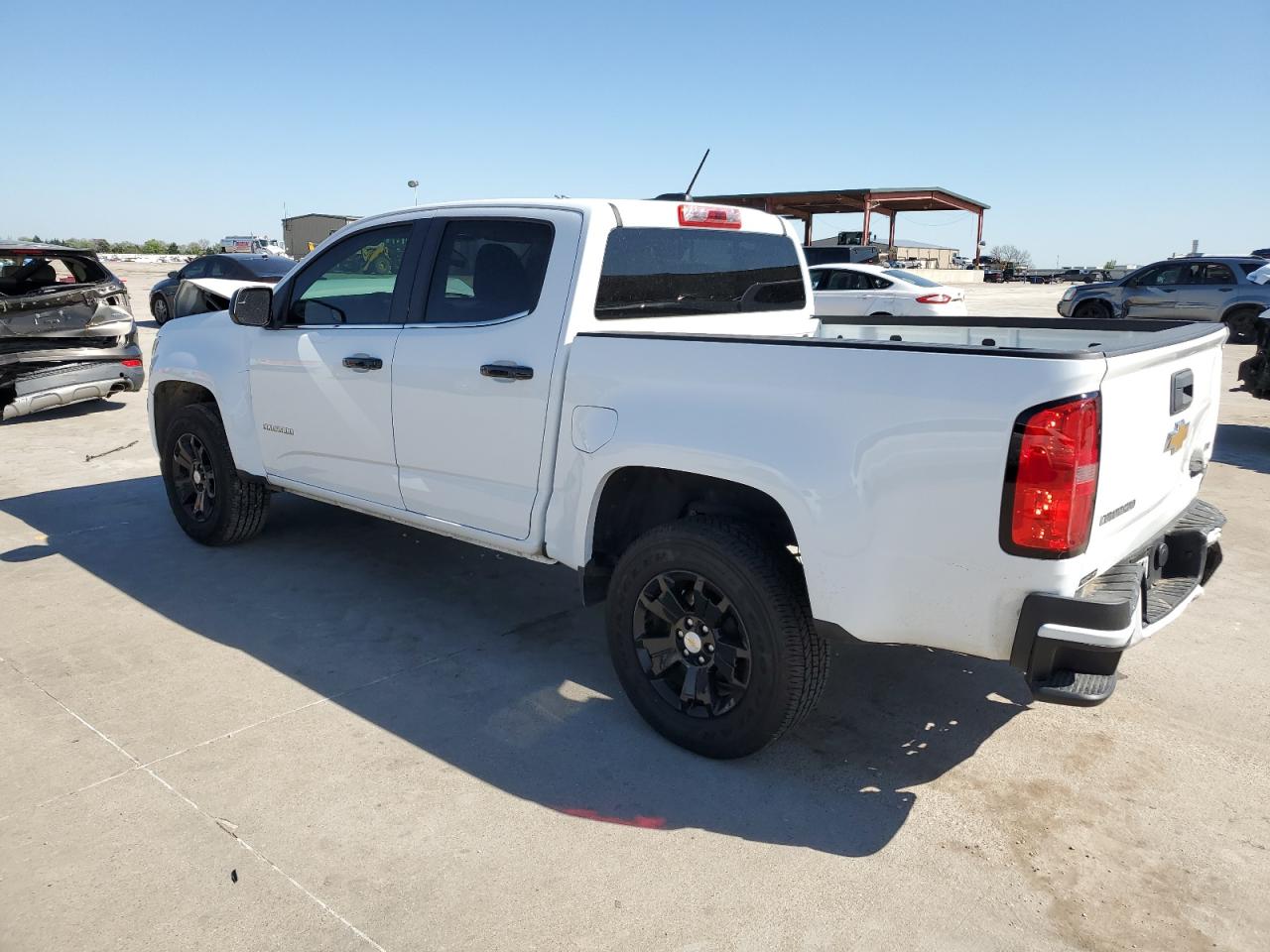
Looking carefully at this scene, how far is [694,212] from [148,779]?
118 inches

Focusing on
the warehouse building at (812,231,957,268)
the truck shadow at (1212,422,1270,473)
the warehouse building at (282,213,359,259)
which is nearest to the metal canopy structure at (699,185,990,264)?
the warehouse building at (812,231,957,268)

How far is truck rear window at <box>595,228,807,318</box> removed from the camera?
3.85m

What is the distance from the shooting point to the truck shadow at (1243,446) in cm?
803

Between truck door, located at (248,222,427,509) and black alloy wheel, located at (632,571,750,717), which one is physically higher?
truck door, located at (248,222,427,509)

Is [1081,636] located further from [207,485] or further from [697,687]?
[207,485]

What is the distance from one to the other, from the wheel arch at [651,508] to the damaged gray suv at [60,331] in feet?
25.7

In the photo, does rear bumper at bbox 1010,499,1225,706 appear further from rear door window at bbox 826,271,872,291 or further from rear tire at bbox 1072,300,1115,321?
rear tire at bbox 1072,300,1115,321

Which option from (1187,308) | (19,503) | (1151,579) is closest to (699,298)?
(1151,579)

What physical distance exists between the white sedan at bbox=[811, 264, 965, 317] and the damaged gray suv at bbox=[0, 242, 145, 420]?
8.98m

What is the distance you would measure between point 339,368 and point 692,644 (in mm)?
2214

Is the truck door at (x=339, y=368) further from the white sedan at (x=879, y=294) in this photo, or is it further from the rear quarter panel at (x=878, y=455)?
the white sedan at (x=879, y=294)

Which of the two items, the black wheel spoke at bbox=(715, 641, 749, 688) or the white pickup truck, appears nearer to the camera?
the white pickup truck

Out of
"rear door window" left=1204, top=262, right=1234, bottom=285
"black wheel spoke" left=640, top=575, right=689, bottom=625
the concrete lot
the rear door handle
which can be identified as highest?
"rear door window" left=1204, top=262, right=1234, bottom=285

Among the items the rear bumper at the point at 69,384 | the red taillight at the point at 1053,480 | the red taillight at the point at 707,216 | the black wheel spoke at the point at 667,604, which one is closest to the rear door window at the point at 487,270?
the red taillight at the point at 707,216
